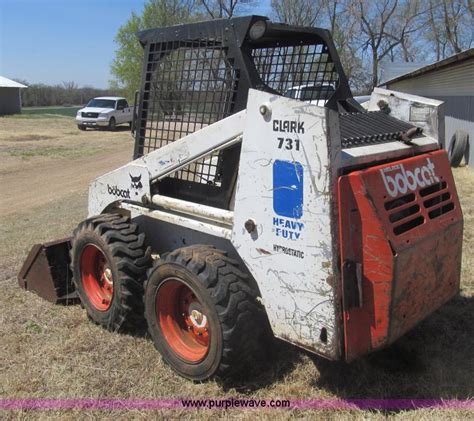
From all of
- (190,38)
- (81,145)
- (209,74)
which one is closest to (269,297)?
(209,74)

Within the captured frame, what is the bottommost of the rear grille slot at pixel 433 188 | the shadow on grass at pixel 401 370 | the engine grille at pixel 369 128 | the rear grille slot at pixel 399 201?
the shadow on grass at pixel 401 370

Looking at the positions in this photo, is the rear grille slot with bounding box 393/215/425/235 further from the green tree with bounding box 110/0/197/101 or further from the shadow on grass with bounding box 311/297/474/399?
the green tree with bounding box 110/0/197/101

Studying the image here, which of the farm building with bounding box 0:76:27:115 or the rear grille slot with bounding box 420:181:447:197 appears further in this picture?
the farm building with bounding box 0:76:27:115

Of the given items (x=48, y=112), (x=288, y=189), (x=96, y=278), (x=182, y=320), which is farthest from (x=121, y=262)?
(x=48, y=112)

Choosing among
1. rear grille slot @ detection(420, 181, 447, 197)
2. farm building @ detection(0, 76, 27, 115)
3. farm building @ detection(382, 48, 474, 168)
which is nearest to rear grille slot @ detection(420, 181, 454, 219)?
rear grille slot @ detection(420, 181, 447, 197)

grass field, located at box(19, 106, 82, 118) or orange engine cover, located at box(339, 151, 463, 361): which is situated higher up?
grass field, located at box(19, 106, 82, 118)

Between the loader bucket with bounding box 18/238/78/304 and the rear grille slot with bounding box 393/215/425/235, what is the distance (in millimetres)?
2880

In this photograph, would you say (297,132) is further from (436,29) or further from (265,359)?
(436,29)

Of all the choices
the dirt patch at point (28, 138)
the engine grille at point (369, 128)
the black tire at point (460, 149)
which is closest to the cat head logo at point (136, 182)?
the engine grille at point (369, 128)

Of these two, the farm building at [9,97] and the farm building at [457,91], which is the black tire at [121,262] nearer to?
the farm building at [457,91]

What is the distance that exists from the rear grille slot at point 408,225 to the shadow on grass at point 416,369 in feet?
3.11

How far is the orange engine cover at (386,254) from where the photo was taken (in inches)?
113

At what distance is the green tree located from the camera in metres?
41.9
